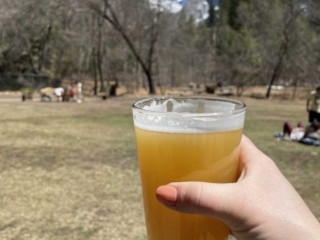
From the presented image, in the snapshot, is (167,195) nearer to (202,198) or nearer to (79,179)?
(202,198)

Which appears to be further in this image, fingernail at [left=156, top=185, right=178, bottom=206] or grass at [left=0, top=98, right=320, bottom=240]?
grass at [left=0, top=98, right=320, bottom=240]

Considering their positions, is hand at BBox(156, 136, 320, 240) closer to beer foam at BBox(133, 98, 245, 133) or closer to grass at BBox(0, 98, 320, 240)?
beer foam at BBox(133, 98, 245, 133)

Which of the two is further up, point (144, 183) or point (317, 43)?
point (317, 43)

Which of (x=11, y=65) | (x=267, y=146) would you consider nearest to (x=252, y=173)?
(x=267, y=146)

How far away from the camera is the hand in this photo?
3.41ft

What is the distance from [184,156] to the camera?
105 centimetres

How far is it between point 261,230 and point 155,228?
0.32 meters

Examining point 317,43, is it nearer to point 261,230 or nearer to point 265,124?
point 265,124

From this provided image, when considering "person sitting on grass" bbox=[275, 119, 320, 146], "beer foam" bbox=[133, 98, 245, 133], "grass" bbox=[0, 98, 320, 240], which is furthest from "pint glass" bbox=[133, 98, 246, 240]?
"person sitting on grass" bbox=[275, 119, 320, 146]

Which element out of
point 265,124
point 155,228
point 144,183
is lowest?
point 265,124

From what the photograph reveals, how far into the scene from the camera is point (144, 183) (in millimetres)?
1162

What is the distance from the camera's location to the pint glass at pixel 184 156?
1052 mm

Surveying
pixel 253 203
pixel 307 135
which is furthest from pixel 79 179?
pixel 307 135

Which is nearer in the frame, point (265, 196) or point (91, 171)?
point (265, 196)
